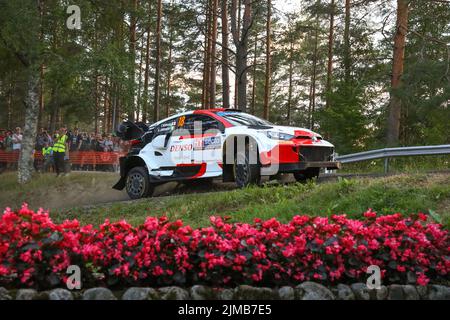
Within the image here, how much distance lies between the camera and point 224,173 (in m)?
10.2

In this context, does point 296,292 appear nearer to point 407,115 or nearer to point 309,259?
point 309,259

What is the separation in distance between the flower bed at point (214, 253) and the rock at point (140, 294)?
0.66ft

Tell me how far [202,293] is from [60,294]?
3.13 ft

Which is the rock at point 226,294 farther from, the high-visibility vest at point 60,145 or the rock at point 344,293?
the high-visibility vest at point 60,145

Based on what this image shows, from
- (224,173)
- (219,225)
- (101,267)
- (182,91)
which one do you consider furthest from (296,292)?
(182,91)

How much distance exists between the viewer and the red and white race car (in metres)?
9.43

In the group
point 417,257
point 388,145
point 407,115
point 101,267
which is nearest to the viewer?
point 101,267

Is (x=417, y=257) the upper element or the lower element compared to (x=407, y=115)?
lower

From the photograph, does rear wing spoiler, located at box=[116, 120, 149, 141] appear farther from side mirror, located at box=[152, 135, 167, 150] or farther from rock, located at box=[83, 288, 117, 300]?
rock, located at box=[83, 288, 117, 300]

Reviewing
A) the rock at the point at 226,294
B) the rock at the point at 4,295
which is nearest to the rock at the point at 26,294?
the rock at the point at 4,295

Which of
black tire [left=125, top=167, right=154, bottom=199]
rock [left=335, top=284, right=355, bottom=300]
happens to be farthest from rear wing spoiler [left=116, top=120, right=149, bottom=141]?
rock [left=335, top=284, right=355, bottom=300]

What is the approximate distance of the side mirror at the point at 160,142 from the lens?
36.6ft
